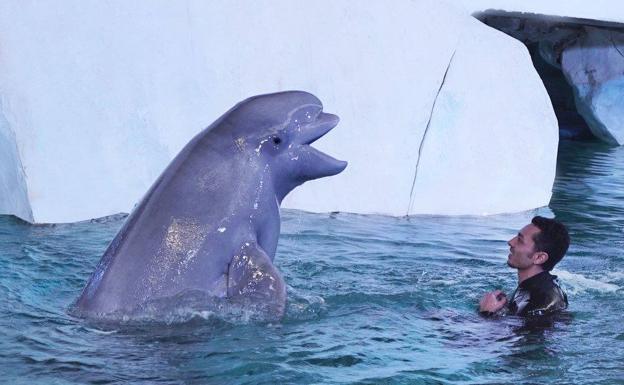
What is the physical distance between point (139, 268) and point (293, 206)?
12.8ft

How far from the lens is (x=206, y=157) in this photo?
489 centimetres

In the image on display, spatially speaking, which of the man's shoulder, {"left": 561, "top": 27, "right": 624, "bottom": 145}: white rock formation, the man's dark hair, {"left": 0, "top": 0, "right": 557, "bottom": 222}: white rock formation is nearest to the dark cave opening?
{"left": 561, "top": 27, "right": 624, "bottom": 145}: white rock formation

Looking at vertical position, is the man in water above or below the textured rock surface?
below

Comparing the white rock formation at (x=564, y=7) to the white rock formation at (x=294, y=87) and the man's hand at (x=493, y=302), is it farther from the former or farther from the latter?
the man's hand at (x=493, y=302)

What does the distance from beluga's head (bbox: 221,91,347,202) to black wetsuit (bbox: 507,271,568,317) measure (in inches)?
51.8

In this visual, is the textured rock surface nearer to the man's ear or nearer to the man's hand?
the man's hand

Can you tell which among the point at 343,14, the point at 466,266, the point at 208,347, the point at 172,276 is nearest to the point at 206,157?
the point at 172,276

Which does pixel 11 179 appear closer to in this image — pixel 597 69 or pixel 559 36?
pixel 597 69

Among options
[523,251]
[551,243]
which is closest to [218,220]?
[523,251]

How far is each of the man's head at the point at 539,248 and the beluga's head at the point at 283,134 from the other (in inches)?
50.5

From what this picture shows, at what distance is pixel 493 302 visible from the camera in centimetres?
565

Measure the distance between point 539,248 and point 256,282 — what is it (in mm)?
1851

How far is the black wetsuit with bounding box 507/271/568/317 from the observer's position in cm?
560

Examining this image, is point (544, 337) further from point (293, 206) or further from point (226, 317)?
point (293, 206)
